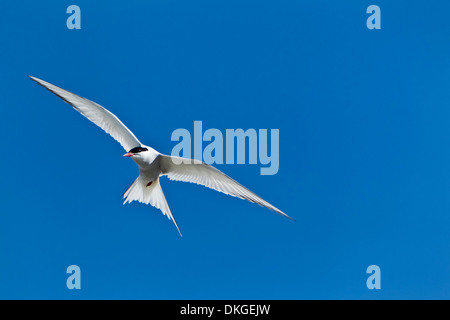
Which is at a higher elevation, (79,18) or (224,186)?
(79,18)

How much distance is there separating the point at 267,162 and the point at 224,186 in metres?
0.71

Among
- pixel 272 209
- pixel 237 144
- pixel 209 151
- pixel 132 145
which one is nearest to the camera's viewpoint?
pixel 272 209

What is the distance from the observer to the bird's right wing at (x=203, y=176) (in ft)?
21.4

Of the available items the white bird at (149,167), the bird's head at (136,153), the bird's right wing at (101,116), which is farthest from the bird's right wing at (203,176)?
the bird's right wing at (101,116)

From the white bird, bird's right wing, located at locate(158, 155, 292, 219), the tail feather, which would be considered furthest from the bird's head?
the tail feather

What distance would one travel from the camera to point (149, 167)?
7.04 metres

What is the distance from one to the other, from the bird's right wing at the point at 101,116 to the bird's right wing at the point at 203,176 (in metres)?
0.59

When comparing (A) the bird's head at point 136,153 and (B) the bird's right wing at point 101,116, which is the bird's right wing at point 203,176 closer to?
(A) the bird's head at point 136,153

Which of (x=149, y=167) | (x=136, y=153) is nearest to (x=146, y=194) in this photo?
(x=149, y=167)

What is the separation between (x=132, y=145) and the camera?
734 centimetres

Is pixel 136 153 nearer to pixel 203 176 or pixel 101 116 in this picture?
pixel 101 116
